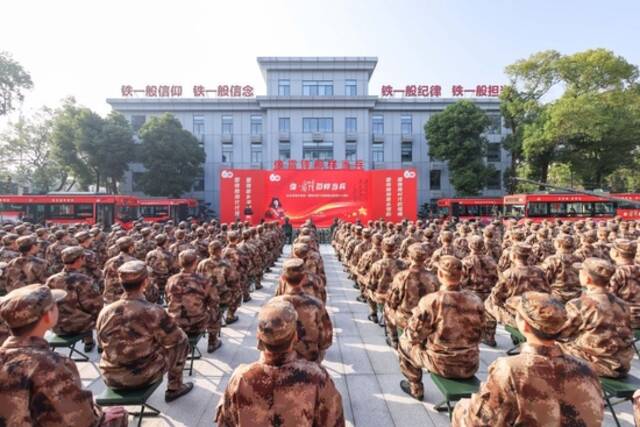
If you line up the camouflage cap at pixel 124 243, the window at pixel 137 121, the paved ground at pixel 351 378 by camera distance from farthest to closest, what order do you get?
the window at pixel 137 121 < the camouflage cap at pixel 124 243 < the paved ground at pixel 351 378

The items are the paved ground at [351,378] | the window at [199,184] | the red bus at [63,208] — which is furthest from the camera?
the window at [199,184]

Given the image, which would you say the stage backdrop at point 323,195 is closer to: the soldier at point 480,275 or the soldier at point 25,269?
the soldier at point 25,269

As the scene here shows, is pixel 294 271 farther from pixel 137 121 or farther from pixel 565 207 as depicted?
pixel 137 121

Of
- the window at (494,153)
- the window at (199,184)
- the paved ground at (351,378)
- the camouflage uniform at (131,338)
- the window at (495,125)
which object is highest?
the window at (495,125)

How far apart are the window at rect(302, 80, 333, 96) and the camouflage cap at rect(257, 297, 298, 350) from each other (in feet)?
99.6

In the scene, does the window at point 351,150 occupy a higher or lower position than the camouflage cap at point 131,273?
higher

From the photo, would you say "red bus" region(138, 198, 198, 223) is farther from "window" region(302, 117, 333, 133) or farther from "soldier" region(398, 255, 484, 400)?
"soldier" region(398, 255, 484, 400)

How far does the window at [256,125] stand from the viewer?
3005cm

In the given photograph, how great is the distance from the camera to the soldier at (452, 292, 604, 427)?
1.74 meters

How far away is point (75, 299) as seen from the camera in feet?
13.9

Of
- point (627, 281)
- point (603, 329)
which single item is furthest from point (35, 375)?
point (627, 281)

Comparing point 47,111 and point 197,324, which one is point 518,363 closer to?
point 197,324

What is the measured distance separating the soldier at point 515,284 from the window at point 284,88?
91.8ft

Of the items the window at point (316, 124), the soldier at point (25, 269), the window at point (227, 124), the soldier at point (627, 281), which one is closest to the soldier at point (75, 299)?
the soldier at point (25, 269)
